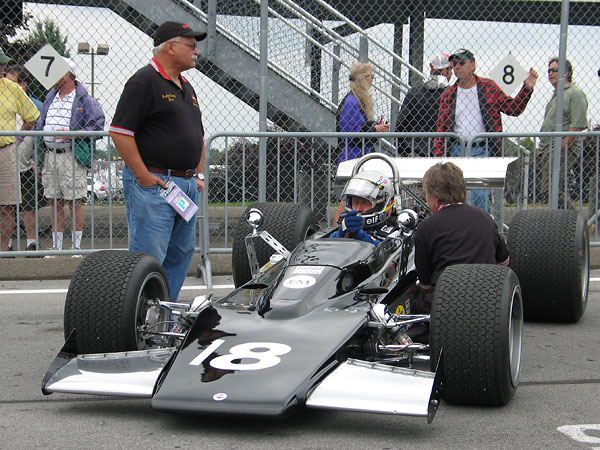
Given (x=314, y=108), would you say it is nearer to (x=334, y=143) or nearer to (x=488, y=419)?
(x=334, y=143)

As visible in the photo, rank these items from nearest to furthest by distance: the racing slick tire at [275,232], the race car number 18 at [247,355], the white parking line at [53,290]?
the race car number 18 at [247,355], the racing slick tire at [275,232], the white parking line at [53,290]

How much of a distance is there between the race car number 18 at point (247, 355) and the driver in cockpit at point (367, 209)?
61.4 inches

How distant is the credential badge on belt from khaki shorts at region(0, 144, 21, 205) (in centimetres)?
323

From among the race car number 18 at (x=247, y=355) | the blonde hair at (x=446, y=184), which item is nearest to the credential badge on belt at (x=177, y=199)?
the blonde hair at (x=446, y=184)

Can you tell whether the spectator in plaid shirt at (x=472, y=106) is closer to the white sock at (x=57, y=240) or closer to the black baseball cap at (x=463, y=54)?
the black baseball cap at (x=463, y=54)

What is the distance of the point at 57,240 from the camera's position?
8.41 meters

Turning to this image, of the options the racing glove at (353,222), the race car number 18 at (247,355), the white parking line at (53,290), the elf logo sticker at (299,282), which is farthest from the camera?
the white parking line at (53,290)

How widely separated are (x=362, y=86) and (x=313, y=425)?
5.37 meters

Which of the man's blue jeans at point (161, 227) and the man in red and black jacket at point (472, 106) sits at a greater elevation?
the man in red and black jacket at point (472, 106)

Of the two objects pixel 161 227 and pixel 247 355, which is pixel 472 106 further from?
pixel 247 355

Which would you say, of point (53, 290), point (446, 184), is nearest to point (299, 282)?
point (446, 184)

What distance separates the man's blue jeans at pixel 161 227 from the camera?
18.6 feet

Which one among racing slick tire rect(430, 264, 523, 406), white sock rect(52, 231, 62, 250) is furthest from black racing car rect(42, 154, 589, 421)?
white sock rect(52, 231, 62, 250)

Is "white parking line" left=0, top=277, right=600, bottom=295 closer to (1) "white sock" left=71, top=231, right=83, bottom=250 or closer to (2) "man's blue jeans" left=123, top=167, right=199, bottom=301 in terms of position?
(1) "white sock" left=71, top=231, right=83, bottom=250
